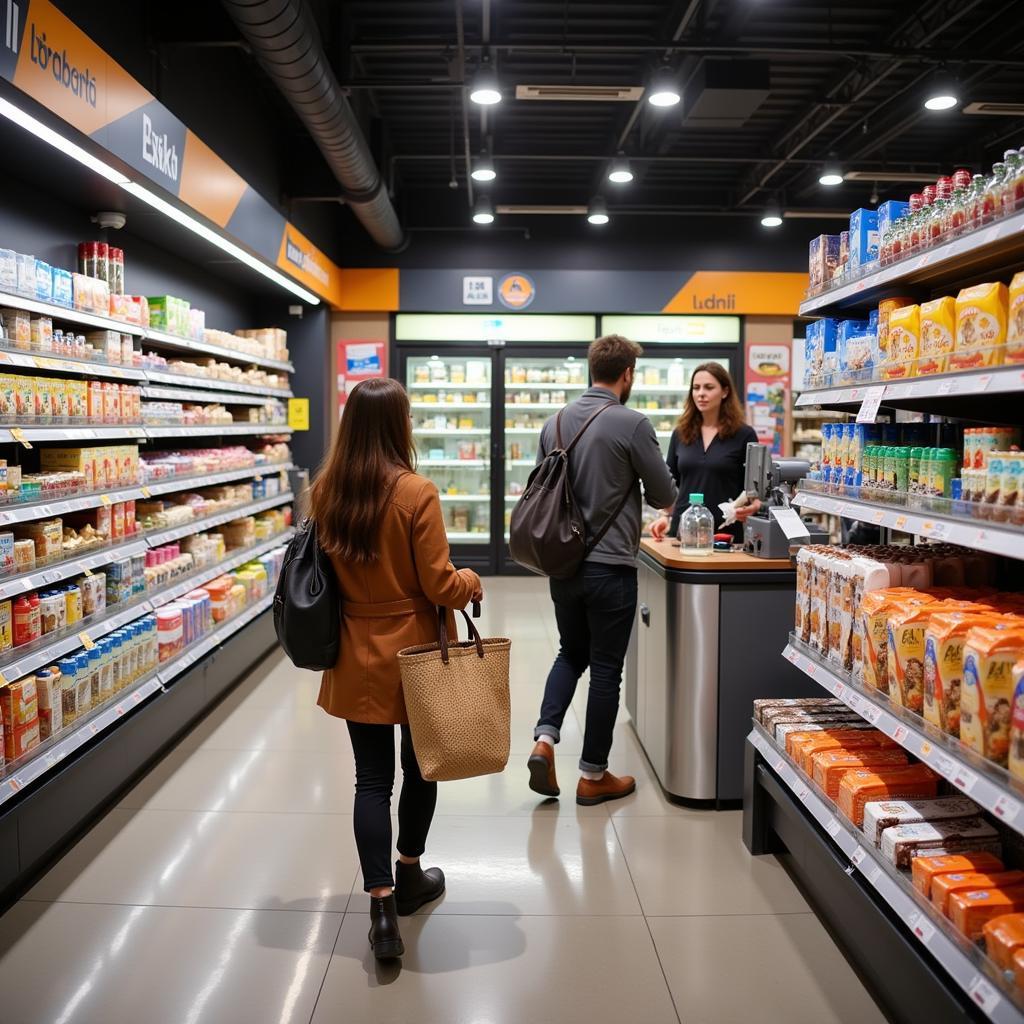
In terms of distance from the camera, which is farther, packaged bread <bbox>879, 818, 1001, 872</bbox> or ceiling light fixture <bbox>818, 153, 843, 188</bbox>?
ceiling light fixture <bbox>818, 153, 843, 188</bbox>

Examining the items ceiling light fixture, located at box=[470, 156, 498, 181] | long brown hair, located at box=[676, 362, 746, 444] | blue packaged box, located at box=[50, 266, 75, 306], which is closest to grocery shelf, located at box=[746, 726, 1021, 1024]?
long brown hair, located at box=[676, 362, 746, 444]

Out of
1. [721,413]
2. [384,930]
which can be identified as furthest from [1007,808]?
[721,413]

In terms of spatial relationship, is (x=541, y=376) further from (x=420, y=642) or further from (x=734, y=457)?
(x=420, y=642)

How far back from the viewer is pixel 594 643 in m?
3.70

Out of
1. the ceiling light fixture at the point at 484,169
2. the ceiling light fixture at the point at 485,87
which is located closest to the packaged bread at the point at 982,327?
the ceiling light fixture at the point at 485,87

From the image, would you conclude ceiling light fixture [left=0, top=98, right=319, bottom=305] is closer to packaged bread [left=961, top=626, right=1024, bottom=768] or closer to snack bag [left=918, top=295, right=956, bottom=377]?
snack bag [left=918, top=295, right=956, bottom=377]

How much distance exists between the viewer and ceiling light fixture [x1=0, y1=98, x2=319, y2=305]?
3.17 meters

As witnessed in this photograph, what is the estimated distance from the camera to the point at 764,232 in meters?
9.93

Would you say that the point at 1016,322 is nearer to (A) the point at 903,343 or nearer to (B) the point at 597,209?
(A) the point at 903,343

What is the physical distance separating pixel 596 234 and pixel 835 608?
7.77 meters

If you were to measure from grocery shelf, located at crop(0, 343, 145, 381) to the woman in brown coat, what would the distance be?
148 cm

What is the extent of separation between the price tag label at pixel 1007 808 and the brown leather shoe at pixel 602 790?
2.15 meters

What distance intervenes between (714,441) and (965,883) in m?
3.07

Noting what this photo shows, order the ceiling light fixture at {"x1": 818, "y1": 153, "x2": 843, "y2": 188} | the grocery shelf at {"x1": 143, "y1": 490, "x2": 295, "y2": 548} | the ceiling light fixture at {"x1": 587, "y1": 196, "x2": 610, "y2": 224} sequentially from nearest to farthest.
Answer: the grocery shelf at {"x1": 143, "y1": 490, "x2": 295, "y2": 548}, the ceiling light fixture at {"x1": 818, "y1": 153, "x2": 843, "y2": 188}, the ceiling light fixture at {"x1": 587, "y1": 196, "x2": 610, "y2": 224}
